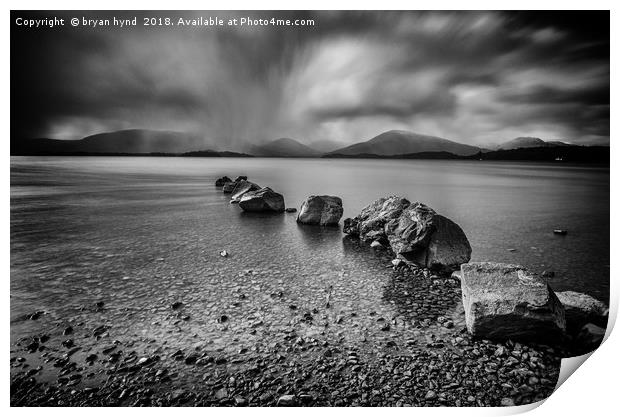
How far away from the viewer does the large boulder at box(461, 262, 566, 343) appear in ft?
12.1

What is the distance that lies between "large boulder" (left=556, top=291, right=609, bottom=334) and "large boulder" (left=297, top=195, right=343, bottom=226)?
6.46m

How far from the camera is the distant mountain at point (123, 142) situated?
6.80 meters

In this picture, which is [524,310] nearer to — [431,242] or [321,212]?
[431,242]

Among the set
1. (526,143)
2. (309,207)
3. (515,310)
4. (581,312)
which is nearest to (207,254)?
(309,207)

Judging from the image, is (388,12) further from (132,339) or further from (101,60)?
(132,339)

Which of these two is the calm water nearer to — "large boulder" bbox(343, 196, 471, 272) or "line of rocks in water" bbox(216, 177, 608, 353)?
"large boulder" bbox(343, 196, 471, 272)

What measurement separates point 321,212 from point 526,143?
577 cm

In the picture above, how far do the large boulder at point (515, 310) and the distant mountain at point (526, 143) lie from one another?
4.39 metres

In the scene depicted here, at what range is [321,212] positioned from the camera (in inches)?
413

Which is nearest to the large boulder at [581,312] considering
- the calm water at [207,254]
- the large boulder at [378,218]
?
the calm water at [207,254]

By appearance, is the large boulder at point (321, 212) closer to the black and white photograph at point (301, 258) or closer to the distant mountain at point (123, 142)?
the black and white photograph at point (301, 258)
